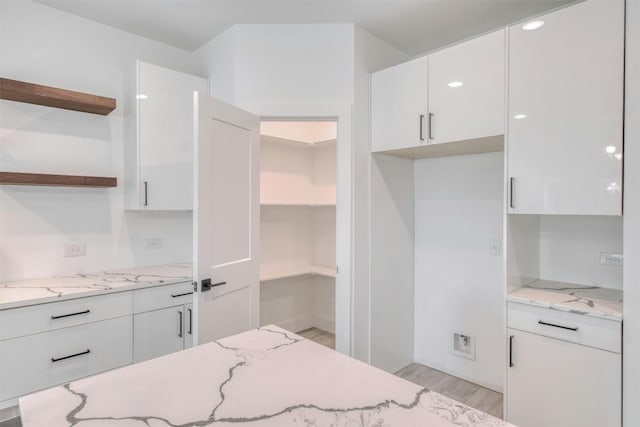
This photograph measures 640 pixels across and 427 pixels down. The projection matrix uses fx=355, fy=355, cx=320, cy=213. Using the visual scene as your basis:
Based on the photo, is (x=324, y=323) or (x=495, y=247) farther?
(x=324, y=323)

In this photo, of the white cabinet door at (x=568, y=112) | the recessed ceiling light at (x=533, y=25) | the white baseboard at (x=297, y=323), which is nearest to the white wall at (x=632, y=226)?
the white cabinet door at (x=568, y=112)

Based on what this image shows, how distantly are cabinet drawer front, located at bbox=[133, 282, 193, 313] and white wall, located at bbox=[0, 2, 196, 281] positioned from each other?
547 millimetres

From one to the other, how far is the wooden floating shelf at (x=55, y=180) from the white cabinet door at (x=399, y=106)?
1.94m

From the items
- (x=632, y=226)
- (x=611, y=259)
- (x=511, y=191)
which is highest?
(x=511, y=191)

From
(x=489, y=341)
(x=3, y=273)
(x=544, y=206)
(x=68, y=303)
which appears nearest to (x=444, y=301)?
(x=489, y=341)

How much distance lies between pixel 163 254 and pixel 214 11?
6.23 feet

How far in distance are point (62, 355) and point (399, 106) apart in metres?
2.63

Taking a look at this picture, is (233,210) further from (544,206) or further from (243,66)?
(544,206)

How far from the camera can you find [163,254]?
2.97 m

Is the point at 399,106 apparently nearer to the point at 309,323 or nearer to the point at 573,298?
the point at 573,298

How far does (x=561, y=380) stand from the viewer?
1.79 meters

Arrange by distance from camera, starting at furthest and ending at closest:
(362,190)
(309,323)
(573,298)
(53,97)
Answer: (309,323), (362,190), (53,97), (573,298)

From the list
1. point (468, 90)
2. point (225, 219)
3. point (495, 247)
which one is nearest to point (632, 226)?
point (495, 247)

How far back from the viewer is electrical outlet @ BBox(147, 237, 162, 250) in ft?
9.46
